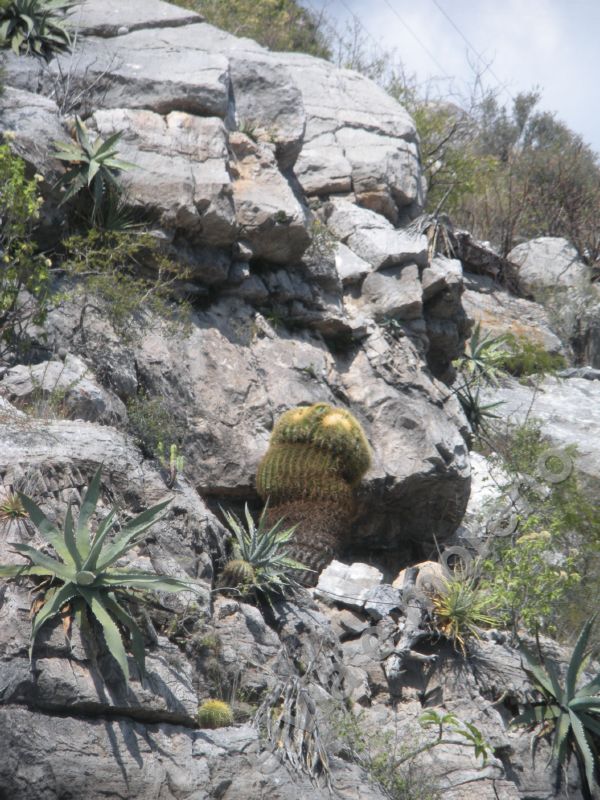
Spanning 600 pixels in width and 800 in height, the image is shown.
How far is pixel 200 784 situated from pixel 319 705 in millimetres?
1716

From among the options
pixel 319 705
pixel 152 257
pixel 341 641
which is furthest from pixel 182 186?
pixel 319 705

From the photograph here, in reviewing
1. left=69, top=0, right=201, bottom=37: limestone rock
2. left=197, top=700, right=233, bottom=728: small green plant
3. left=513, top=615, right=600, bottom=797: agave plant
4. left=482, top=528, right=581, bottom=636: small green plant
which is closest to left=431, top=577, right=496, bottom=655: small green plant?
left=482, top=528, right=581, bottom=636: small green plant

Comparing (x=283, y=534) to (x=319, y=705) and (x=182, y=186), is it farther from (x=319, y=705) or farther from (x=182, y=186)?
(x=182, y=186)

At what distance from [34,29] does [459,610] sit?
7738 mm

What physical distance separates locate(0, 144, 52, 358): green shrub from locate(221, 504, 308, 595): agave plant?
2.41 meters

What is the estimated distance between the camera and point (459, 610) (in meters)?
8.49

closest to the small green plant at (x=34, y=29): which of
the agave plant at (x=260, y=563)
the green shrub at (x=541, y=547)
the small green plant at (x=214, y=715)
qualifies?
the agave plant at (x=260, y=563)

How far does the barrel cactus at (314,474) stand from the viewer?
848 centimetres

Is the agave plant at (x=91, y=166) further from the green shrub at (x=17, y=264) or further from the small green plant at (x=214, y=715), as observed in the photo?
the small green plant at (x=214, y=715)

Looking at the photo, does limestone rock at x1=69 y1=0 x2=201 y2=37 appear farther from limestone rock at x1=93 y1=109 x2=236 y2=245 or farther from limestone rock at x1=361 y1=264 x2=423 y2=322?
limestone rock at x1=361 y1=264 x2=423 y2=322

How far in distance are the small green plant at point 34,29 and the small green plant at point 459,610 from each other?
283 inches

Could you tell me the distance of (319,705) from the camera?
6684mm

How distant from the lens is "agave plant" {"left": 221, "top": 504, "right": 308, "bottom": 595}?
Answer: 293 inches

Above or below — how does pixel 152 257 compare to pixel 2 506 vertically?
above
